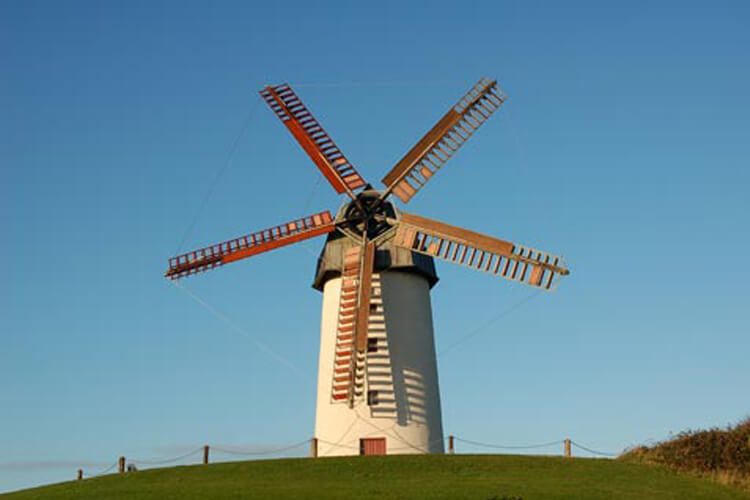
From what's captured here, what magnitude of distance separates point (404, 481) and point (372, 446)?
5871mm

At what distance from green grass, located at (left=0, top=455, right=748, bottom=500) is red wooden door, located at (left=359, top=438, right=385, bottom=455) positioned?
2509 mm

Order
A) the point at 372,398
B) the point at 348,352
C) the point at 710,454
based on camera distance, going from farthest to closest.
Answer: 1. the point at 372,398
2. the point at 348,352
3. the point at 710,454

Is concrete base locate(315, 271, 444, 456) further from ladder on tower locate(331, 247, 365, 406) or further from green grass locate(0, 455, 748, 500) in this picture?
green grass locate(0, 455, 748, 500)

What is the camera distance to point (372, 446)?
2961cm

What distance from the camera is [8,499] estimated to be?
25219 millimetres

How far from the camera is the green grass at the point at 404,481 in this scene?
21.8 meters

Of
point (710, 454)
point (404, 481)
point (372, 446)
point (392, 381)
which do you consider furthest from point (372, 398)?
point (710, 454)

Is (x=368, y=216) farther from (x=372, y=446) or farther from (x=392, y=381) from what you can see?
(x=372, y=446)

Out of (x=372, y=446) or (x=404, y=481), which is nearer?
(x=404, y=481)

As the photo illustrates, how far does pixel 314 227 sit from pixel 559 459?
1122 centimetres

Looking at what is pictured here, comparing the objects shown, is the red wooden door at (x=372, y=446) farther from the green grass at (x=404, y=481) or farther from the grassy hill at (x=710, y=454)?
the grassy hill at (x=710, y=454)

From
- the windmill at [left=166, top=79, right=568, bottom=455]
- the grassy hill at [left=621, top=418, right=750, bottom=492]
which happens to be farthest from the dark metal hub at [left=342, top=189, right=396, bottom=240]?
the grassy hill at [left=621, top=418, right=750, bottom=492]

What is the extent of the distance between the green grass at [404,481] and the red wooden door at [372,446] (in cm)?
251

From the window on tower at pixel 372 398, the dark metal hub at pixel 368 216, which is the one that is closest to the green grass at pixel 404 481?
the window on tower at pixel 372 398
